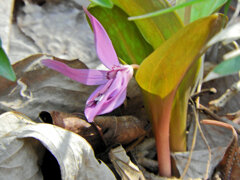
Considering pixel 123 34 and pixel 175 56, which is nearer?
pixel 175 56

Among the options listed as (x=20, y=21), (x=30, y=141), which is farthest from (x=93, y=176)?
(x=20, y=21)

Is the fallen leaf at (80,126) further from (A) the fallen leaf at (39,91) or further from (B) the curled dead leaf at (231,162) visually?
(B) the curled dead leaf at (231,162)

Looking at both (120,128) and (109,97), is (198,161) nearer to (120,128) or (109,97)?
(120,128)

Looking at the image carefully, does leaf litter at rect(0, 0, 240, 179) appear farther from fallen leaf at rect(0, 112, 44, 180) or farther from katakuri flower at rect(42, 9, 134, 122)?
katakuri flower at rect(42, 9, 134, 122)

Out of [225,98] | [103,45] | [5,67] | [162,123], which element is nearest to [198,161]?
[162,123]

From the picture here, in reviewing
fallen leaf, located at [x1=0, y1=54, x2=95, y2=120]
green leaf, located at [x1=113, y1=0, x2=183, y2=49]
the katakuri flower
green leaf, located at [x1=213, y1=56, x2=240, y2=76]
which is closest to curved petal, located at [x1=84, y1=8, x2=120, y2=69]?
the katakuri flower

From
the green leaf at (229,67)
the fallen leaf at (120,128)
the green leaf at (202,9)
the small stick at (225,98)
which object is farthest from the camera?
the small stick at (225,98)

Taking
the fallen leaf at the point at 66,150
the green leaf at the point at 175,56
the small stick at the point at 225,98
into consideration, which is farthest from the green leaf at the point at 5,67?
the small stick at the point at 225,98
